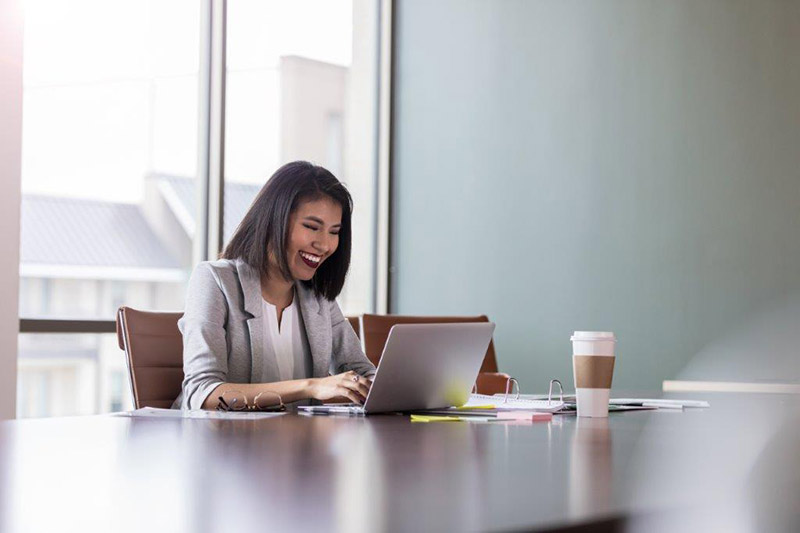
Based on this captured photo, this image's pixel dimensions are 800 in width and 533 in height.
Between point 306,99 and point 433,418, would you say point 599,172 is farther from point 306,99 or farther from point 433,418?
point 433,418

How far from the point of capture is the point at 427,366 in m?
1.88

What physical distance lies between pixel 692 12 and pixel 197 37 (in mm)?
2171

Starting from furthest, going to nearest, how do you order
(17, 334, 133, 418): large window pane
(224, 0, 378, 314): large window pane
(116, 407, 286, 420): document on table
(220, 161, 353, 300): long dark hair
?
(224, 0, 378, 314): large window pane → (17, 334, 133, 418): large window pane → (220, 161, 353, 300): long dark hair → (116, 407, 286, 420): document on table

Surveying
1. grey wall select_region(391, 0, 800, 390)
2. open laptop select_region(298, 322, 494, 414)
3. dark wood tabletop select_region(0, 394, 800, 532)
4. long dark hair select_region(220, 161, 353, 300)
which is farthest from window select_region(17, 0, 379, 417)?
dark wood tabletop select_region(0, 394, 800, 532)

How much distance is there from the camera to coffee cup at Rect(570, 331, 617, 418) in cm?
182

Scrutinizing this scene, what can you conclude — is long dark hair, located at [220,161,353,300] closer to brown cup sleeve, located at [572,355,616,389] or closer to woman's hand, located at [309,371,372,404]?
woman's hand, located at [309,371,372,404]

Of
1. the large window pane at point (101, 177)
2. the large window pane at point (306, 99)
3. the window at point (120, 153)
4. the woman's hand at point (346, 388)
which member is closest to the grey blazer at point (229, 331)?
the woman's hand at point (346, 388)

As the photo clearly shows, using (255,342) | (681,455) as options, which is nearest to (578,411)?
(681,455)

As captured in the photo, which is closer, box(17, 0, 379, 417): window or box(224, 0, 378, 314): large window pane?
box(17, 0, 379, 417): window

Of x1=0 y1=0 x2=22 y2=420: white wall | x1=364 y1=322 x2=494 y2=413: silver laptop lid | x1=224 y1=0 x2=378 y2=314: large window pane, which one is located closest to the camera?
x1=364 y1=322 x2=494 y2=413: silver laptop lid

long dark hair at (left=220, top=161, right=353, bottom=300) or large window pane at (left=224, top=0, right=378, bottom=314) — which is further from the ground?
large window pane at (left=224, top=0, right=378, bottom=314)

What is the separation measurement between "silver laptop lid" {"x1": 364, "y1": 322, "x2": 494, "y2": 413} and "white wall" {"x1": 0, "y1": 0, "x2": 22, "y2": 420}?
7.65ft

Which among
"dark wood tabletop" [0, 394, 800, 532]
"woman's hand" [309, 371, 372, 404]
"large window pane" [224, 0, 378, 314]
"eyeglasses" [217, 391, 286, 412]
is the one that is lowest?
"eyeglasses" [217, 391, 286, 412]

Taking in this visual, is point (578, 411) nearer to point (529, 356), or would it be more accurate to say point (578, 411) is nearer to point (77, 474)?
point (77, 474)
